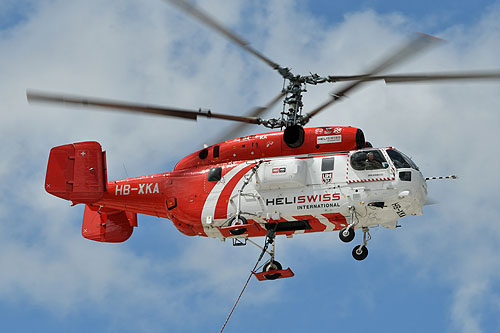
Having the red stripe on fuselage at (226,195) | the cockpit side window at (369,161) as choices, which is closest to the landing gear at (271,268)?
the red stripe on fuselage at (226,195)

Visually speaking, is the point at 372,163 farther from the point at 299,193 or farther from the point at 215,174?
the point at 215,174

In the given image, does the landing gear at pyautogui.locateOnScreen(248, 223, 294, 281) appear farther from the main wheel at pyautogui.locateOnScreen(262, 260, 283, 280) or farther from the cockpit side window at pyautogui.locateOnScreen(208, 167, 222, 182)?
the cockpit side window at pyautogui.locateOnScreen(208, 167, 222, 182)

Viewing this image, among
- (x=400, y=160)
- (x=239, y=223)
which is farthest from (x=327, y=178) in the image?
(x=239, y=223)

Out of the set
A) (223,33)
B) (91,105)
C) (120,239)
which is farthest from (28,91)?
(120,239)

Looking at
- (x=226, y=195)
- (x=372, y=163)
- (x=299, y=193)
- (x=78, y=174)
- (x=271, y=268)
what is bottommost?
(x=271, y=268)

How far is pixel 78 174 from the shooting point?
2388 centimetres

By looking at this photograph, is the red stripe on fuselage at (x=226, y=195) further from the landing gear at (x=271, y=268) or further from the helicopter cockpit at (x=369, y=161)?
the helicopter cockpit at (x=369, y=161)

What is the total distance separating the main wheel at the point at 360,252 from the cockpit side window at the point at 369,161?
202 centimetres

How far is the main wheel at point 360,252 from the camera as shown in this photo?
21.2 meters

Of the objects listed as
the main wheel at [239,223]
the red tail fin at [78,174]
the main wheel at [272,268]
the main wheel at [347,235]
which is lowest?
the main wheel at [272,268]

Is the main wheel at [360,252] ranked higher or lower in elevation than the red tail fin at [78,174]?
lower

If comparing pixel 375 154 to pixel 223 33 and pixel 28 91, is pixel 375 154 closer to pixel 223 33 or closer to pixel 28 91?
pixel 223 33

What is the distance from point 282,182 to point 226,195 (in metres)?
1.62

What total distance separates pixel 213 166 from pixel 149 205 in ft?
7.75
